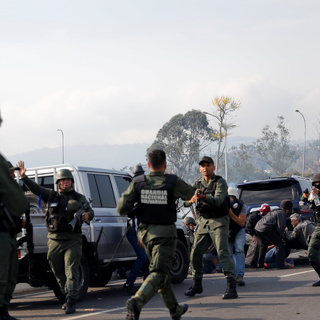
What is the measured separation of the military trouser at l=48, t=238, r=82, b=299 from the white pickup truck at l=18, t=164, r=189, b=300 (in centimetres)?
33

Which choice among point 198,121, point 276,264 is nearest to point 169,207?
point 276,264

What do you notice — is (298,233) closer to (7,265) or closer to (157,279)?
(157,279)

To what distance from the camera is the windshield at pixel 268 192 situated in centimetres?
1458

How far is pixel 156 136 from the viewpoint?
92750 mm

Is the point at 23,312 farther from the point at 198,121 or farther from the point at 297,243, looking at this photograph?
the point at 198,121

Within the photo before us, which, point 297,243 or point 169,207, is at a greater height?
point 169,207

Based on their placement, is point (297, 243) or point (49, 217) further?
point (297, 243)

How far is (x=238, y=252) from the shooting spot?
1027 centimetres

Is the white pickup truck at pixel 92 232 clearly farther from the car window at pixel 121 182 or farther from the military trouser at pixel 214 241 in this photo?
the military trouser at pixel 214 241

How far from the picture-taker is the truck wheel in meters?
10.4

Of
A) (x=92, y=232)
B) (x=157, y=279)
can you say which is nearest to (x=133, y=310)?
(x=157, y=279)

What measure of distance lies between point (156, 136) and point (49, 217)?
84854mm

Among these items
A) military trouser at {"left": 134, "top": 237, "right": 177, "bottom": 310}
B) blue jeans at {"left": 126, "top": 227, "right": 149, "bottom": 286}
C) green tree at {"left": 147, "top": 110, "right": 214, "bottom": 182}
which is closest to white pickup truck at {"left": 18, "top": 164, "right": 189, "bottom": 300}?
blue jeans at {"left": 126, "top": 227, "right": 149, "bottom": 286}

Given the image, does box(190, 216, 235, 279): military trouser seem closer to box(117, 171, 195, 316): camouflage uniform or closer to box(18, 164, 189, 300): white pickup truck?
box(18, 164, 189, 300): white pickup truck
